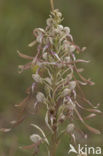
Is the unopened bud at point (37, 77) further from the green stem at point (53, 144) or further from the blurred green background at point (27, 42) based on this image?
the blurred green background at point (27, 42)

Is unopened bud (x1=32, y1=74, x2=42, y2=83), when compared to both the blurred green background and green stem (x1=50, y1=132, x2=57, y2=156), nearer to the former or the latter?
green stem (x1=50, y1=132, x2=57, y2=156)

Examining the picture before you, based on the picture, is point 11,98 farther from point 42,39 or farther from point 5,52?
point 42,39

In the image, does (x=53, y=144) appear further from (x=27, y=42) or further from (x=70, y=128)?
(x=27, y=42)

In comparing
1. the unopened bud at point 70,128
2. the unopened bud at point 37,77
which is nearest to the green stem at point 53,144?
the unopened bud at point 70,128

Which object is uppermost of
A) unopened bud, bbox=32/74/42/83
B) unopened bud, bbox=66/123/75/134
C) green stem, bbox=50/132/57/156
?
unopened bud, bbox=32/74/42/83

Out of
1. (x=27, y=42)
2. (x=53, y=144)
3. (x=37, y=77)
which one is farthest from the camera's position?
(x=27, y=42)

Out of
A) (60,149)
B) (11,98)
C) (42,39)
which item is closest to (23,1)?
(11,98)

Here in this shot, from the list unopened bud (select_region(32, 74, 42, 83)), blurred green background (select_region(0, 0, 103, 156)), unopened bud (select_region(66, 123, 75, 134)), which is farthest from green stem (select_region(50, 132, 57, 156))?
blurred green background (select_region(0, 0, 103, 156))

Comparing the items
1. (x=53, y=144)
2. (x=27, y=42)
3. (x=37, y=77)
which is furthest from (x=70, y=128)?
(x=27, y=42)
